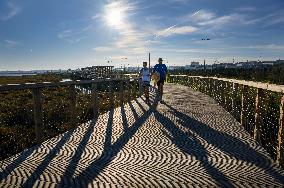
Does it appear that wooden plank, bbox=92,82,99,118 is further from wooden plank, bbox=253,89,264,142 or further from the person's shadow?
wooden plank, bbox=253,89,264,142

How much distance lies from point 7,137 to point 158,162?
379cm

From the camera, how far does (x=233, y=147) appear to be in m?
5.69

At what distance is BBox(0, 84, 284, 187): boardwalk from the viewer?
3883mm

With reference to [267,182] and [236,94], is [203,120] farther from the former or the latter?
[267,182]

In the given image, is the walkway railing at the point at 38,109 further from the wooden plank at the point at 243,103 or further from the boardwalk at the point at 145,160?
the wooden plank at the point at 243,103

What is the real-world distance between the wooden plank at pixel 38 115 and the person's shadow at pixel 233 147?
9.09ft

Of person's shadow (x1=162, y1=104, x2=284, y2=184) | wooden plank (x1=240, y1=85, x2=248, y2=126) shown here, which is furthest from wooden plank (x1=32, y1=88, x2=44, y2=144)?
wooden plank (x1=240, y1=85, x2=248, y2=126)

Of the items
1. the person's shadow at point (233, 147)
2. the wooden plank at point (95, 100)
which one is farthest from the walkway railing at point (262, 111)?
the wooden plank at point (95, 100)

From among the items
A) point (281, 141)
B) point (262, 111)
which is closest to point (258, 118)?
point (262, 111)

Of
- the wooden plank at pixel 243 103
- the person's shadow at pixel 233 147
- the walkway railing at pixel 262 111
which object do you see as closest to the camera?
the person's shadow at pixel 233 147

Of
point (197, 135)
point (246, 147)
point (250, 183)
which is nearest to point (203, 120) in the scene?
point (197, 135)

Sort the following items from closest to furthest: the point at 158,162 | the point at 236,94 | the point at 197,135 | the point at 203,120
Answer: the point at 158,162
the point at 197,135
the point at 203,120
the point at 236,94

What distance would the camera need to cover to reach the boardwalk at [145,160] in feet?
12.7

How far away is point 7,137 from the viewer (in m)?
7.10
